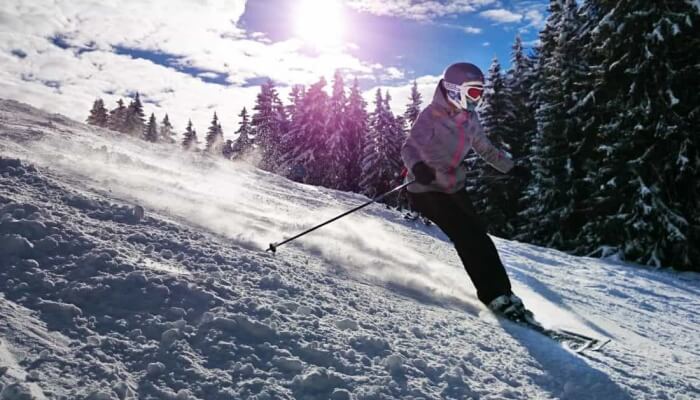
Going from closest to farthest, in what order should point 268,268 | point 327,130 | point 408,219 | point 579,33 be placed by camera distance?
point 268,268, point 408,219, point 579,33, point 327,130

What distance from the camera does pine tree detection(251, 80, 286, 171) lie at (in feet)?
152

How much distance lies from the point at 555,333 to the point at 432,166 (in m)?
Result: 1.87

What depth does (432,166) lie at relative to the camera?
16.4 feet

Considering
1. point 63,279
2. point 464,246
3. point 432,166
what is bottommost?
point 63,279

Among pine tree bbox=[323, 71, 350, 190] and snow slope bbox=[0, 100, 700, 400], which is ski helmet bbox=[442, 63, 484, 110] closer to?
snow slope bbox=[0, 100, 700, 400]

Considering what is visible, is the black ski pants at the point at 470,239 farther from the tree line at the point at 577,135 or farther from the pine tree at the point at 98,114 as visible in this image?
the pine tree at the point at 98,114

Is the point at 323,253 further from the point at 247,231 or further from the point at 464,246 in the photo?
the point at 464,246

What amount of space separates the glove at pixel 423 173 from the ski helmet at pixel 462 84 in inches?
32.2

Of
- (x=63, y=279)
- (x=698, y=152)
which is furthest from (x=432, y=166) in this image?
(x=698, y=152)

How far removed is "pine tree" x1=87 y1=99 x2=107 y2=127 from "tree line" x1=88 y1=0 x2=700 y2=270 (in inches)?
1257

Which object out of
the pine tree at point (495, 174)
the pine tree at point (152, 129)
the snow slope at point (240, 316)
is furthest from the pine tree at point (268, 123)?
the snow slope at point (240, 316)

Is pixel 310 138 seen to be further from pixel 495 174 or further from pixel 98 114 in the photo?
pixel 98 114

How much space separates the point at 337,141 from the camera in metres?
44.3

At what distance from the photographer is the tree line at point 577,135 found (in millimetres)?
13859
